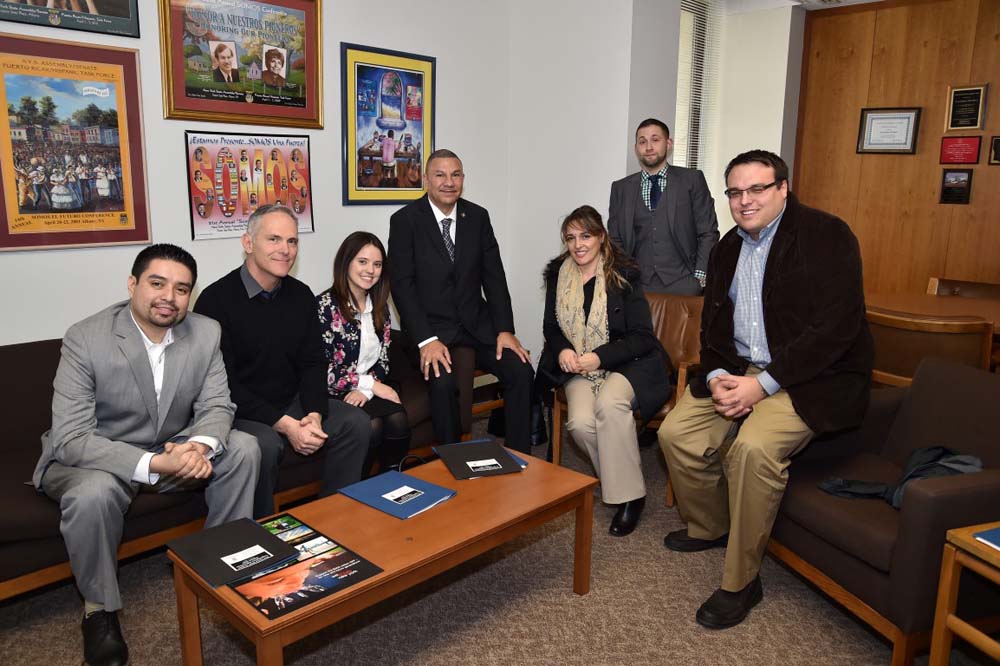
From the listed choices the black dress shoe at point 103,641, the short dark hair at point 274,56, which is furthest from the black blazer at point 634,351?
the black dress shoe at point 103,641

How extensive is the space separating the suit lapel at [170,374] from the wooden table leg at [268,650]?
3.47 ft

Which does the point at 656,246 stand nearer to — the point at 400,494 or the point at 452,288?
the point at 452,288

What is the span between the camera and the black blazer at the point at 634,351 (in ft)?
10.7

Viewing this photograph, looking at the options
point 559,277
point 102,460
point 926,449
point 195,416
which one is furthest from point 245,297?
point 926,449

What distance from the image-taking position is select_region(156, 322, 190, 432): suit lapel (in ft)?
8.23

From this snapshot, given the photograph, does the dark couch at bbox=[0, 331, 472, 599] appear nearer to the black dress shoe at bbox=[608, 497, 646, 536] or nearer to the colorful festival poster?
the colorful festival poster

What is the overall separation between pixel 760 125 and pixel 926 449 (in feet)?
12.2

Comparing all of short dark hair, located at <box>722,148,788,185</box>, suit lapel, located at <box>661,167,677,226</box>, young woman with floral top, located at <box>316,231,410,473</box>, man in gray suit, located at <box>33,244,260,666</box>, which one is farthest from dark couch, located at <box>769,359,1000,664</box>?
man in gray suit, located at <box>33,244,260,666</box>

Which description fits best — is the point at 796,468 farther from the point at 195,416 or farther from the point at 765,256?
the point at 195,416

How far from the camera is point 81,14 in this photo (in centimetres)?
292

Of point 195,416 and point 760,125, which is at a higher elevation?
point 760,125

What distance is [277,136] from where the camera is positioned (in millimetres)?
3639

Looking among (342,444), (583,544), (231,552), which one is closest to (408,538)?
(231,552)

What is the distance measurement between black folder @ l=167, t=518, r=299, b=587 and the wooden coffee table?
0.10 ft
